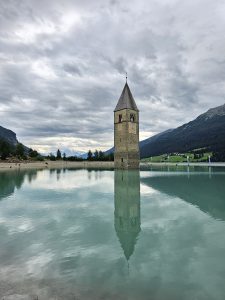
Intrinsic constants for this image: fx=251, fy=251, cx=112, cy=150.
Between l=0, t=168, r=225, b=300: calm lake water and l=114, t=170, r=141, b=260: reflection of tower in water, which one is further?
l=114, t=170, r=141, b=260: reflection of tower in water

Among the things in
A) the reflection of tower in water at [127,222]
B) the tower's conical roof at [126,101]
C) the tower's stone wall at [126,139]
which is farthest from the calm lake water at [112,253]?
the tower's conical roof at [126,101]

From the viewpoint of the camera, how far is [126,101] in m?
82.7

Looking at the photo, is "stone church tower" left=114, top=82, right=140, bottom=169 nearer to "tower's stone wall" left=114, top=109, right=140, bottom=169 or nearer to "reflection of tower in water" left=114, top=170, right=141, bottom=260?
"tower's stone wall" left=114, top=109, right=140, bottom=169

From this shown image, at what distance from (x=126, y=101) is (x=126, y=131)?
10071mm

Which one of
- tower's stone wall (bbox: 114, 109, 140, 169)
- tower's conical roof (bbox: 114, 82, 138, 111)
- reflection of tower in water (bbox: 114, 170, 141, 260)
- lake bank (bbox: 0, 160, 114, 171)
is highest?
tower's conical roof (bbox: 114, 82, 138, 111)

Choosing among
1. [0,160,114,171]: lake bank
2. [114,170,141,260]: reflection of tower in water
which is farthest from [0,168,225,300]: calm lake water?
Answer: [0,160,114,171]: lake bank

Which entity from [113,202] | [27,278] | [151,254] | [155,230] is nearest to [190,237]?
[155,230]

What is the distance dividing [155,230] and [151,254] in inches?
137

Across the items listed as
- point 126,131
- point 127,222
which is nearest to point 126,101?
point 126,131

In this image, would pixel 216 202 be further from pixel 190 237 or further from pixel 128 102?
pixel 128 102

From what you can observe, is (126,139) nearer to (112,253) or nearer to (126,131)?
(126,131)

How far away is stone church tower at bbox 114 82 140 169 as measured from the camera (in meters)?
80.9

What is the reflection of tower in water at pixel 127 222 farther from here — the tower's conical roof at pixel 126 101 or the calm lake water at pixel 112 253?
the tower's conical roof at pixel 126 101

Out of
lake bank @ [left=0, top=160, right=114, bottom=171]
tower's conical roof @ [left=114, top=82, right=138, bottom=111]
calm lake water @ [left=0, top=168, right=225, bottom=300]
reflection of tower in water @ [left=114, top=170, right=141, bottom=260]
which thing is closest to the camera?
calm lake water @ [left=0, top=168, right=225, bottom=300]
